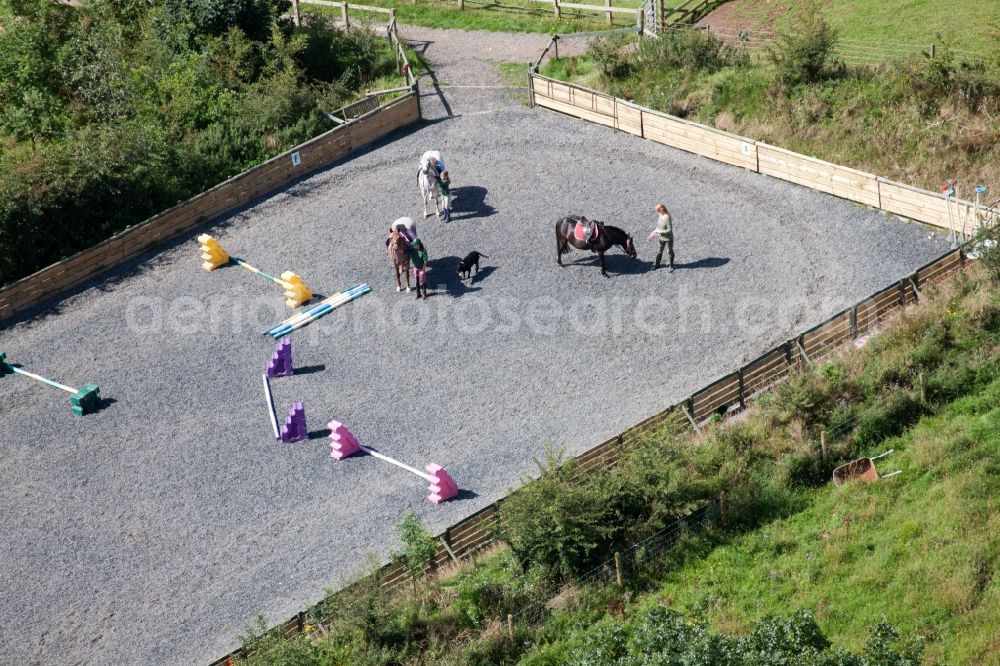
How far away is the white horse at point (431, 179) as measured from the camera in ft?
93.2

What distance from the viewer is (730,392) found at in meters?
21.8

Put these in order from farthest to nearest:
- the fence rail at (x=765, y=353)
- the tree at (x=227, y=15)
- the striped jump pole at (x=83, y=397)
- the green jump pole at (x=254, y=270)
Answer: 1. the tree at (x=227, y=15)
2. the green jump pole at (x=254, y=270)
3. the striped jump pole at (x=83, y=397)
4. the fence rail at (x=765, y=353)

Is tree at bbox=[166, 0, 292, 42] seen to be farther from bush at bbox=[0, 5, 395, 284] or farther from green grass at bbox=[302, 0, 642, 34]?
green grass at bbox=[302, 0, 642, 34]

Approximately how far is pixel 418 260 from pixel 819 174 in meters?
9.21

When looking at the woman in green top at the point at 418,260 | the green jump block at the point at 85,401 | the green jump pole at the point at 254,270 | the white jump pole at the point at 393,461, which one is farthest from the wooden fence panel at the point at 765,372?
the green jump block at the point at 85,401

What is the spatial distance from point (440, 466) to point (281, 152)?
13439mm

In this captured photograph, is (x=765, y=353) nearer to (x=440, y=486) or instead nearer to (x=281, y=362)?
(x=440, y=486)

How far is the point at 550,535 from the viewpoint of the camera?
62.1 ft

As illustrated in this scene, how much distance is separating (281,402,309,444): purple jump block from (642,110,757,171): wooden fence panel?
12540 millimetres

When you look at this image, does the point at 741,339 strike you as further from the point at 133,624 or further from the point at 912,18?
the point at 912,18

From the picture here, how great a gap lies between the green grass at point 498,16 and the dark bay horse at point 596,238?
42.0 ft

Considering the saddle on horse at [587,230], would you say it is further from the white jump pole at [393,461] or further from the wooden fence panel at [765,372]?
the white jump pole at [393,461]

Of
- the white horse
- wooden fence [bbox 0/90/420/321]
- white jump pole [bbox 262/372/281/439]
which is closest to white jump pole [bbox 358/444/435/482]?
white jump pole [bbox 262/372/281/439]

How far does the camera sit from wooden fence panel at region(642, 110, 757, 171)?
29.3 m
